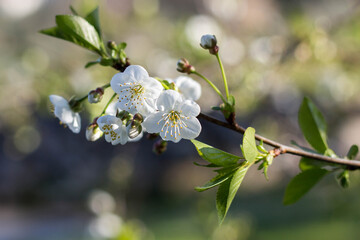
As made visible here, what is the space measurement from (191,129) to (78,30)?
6.8 inches

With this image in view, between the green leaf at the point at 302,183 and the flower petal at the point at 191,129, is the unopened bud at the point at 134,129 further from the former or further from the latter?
the green leaf at the point at 302,183

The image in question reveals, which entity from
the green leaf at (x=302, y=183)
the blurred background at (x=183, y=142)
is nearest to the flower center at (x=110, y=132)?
the green leaf at (x=302, y=183)

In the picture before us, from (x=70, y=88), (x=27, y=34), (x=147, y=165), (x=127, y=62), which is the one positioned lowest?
(x=127, y=62)

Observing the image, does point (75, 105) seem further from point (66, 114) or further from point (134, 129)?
point (134, 129)

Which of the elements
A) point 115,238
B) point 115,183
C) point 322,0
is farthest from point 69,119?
point 322,0

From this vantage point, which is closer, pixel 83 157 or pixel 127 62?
pixel 127 62

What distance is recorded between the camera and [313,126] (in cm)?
55

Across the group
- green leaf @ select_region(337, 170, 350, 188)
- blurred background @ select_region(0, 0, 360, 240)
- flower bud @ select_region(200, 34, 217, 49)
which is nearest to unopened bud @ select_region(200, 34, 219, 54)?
flower bud @ select_region(200, 34, 217, 49)

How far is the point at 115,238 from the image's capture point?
152 cm

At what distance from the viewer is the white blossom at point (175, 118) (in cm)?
45

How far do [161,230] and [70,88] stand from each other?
85.2 inches

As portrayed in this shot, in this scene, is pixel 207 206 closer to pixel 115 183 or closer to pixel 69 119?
pixel 115 183

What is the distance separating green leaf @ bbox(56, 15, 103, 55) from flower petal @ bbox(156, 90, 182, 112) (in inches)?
3.8

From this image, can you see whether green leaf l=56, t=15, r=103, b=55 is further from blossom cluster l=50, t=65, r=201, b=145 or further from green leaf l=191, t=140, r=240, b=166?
green leaf l=191, t=140, r=240, b=166
